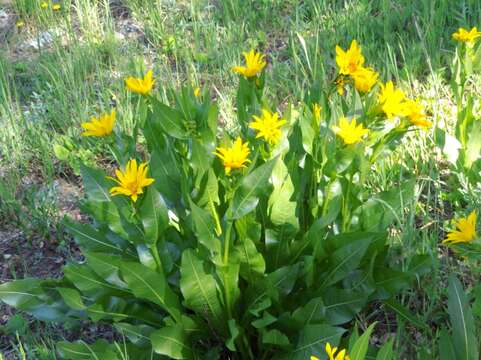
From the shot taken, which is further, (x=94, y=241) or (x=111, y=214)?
(x=94, y=241)

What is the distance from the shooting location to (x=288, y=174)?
173 cm

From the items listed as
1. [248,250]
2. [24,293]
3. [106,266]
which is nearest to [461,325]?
[248,250]

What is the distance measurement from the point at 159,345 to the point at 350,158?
75 cm

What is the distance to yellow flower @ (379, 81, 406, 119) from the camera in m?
1.60

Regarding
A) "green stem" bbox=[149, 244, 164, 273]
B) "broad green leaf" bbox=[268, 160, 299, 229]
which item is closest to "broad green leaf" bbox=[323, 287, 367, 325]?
"broad green leaf" bbox=[268, 160, 299, 229]

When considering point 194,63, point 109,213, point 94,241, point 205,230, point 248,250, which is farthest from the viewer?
point 194,63

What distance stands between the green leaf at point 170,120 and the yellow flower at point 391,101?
587 millimetres

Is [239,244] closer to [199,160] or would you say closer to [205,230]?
[205,230]

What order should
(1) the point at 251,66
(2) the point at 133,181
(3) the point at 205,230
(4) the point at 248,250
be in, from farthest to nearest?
(1) the point at 251,66 → (4) the point at 248,250 → (3) the point at 205,230 → (2) the point at 133,181

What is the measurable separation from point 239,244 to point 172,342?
0.33m

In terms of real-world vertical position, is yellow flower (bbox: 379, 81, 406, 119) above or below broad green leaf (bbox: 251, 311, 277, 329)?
above

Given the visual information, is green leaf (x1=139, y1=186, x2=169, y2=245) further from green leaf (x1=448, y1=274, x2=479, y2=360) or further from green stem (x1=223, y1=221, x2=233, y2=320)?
green leaf (x1=448, y1=274, x2=479, y2=360)

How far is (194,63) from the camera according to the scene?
3.58 metres

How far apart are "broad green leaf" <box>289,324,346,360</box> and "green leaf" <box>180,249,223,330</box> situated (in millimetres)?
252
